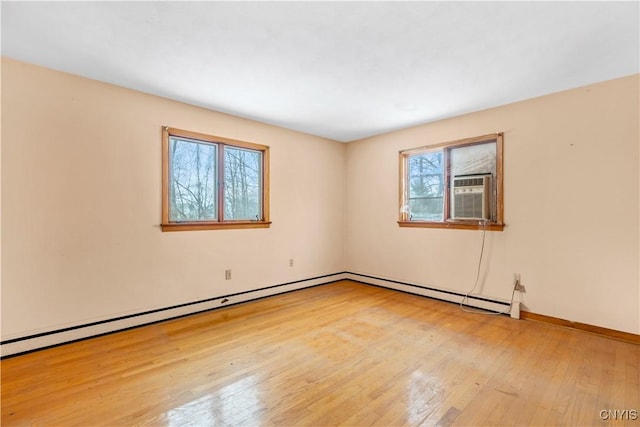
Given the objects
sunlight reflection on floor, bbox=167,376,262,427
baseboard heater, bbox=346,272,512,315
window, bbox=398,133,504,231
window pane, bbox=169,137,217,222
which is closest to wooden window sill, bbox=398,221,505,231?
window, bbox=398,133,504,231

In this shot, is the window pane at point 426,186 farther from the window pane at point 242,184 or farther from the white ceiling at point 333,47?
the window pane at point 242,184

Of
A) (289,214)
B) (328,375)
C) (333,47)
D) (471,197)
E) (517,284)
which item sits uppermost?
(333,47)

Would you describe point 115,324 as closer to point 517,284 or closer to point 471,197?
point 471,197

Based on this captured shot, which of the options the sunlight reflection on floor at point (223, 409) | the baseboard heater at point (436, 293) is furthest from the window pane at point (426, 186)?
the sunlight reflection on floor at point (223, 409)

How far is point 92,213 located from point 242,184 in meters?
1.62

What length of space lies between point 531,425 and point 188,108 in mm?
3902

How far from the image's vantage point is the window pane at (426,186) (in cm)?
395

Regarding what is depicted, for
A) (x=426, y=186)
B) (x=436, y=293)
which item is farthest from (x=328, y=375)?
(x=426, y=186)

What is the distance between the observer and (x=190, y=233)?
3.32 m

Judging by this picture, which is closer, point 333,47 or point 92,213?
point 333,47

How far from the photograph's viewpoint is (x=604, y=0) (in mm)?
1690

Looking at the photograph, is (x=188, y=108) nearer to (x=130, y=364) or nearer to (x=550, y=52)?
(x=130, y=364)

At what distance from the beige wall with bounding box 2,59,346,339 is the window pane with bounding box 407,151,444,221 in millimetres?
2275

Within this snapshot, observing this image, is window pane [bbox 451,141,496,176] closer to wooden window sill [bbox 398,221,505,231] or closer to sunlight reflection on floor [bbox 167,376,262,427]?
wooden window sill [bbox 398,221,505,231]
